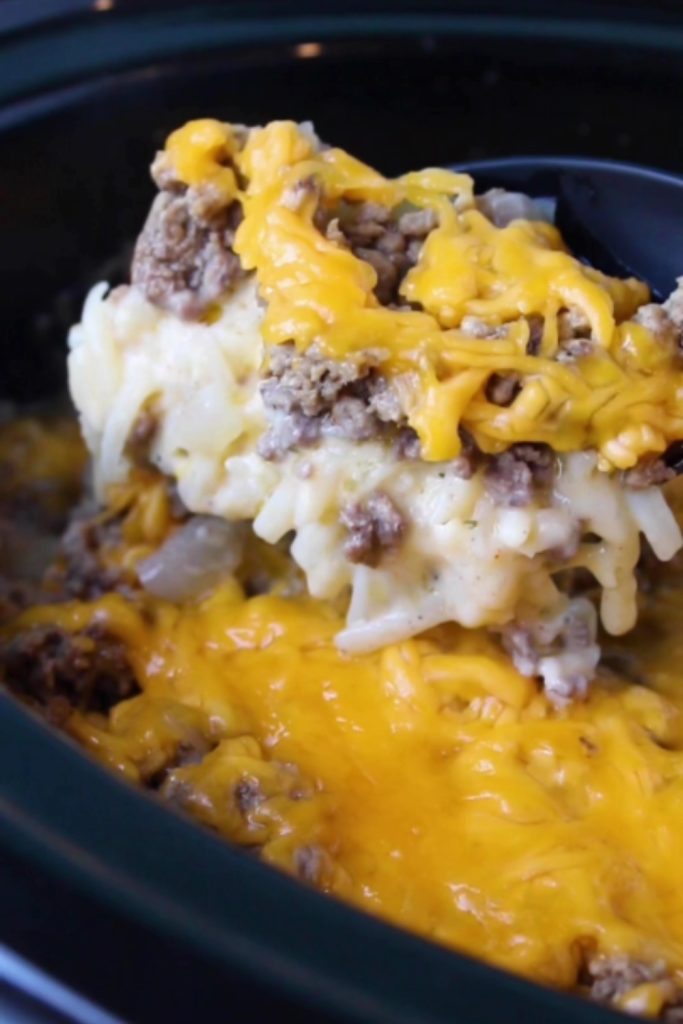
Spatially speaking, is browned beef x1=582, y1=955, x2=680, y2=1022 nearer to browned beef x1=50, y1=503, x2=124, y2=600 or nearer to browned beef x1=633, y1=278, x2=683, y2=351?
A: browned beef x1=633, y1=278, x2=683, y2=351

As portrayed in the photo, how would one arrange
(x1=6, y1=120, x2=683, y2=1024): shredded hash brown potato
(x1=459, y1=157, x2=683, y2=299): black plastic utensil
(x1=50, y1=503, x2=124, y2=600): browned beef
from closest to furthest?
(x1=6, y1=120, x2=683, y2=1024): shredded hash brown potato, (x1=459, y1=157, x2=683, y2=299): black plastic utensil, (x1=50, y1=503, x2=124, y2=600): browned beef

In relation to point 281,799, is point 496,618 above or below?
above

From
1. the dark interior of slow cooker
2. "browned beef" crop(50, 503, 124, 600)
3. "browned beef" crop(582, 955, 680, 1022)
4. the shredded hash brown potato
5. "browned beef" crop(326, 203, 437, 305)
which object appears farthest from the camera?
the dark interior of slow cooker

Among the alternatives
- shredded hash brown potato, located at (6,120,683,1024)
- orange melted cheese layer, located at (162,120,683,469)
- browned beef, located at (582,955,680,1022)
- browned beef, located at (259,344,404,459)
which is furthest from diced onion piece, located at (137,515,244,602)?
browned beef, located at (582,955,680,1022)

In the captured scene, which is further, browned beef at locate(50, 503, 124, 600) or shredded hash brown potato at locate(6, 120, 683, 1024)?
browned beef at locate(50, 503, 124, 600)

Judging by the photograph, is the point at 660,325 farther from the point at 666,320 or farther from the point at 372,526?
the point at 372,526

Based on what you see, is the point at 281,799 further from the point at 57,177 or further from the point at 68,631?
the point at 57,177

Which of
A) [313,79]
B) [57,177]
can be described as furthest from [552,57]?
[57,177]
